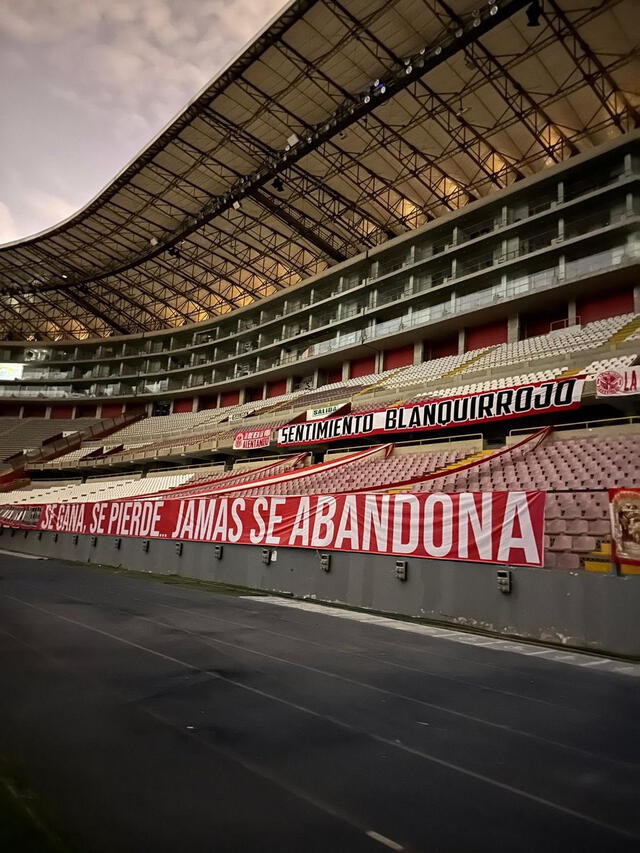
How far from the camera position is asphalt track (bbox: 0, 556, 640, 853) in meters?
2.08

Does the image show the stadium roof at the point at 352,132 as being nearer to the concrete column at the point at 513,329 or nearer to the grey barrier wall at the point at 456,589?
the concrete column at the point at 513,329

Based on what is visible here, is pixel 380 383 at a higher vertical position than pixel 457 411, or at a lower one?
higher

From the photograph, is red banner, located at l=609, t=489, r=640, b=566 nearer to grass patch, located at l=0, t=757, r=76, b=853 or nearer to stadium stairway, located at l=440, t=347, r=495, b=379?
grass patch, located at l=0, t=757, r=76, b=853

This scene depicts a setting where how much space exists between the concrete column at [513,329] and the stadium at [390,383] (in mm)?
96

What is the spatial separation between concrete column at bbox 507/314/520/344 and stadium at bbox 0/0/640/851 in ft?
0.31

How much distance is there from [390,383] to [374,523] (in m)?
19.0

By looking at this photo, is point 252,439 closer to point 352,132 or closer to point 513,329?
point 513,329

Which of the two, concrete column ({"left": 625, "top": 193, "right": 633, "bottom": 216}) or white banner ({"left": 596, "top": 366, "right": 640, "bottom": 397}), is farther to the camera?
concrete column ({"left": 625, "top": 193, "right": 633, "bottom": 216})

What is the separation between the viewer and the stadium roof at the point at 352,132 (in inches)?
882

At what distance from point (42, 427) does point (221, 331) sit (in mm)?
23897

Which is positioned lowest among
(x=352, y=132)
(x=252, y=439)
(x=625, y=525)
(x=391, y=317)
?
(x=625, y=525)

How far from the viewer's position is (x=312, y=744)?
2.98 m

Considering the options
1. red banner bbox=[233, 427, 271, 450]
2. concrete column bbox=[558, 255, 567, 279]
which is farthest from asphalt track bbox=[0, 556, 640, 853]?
concrete column bbox=[558, 255, 567, 279]

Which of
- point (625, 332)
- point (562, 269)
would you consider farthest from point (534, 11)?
point (625, 332)
